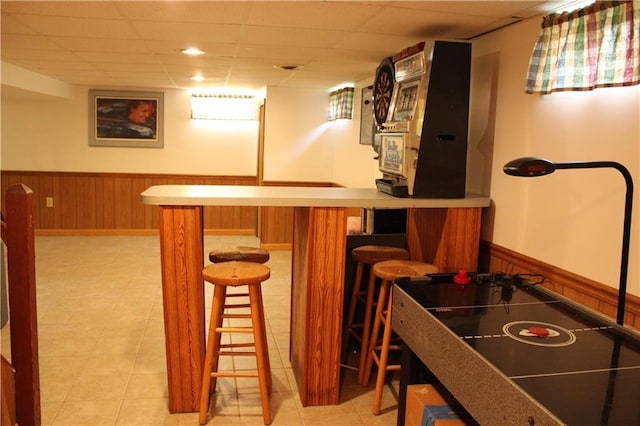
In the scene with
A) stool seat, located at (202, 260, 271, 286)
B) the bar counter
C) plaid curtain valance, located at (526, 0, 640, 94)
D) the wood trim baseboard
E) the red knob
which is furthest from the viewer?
the wood trim baseboard

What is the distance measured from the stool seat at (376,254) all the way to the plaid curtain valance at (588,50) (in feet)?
4.08

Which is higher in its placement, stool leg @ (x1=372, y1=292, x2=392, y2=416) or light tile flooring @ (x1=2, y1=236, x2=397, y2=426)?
stool leg @ (x1=372, y1=292, x2=392, y2=416)

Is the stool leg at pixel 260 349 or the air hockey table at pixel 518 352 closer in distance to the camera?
the air hockey table at pixel 518 352

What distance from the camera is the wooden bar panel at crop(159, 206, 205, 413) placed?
8.55 feet

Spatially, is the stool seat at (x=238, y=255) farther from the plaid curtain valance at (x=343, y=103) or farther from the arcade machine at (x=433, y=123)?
the plaid curtain valance at (x=343, y=103)

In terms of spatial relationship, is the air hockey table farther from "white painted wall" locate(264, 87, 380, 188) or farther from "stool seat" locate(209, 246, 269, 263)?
"white painted wall" locate(264, 87, 380, 188)

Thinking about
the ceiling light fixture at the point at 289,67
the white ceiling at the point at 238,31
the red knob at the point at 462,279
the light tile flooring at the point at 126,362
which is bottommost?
the light tile flooring at the point at 126,362

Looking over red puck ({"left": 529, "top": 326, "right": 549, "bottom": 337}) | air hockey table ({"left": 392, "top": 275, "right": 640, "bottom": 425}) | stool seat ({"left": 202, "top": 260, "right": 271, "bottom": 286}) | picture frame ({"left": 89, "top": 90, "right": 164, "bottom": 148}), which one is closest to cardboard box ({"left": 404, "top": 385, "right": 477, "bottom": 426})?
air hockey table ({"left": 392, "top": 275, "right": 640, "bottom": 425})

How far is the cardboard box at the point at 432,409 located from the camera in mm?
1968

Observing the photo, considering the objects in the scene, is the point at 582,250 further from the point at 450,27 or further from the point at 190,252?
the point at 190,252

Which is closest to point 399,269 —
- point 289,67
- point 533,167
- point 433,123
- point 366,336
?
point 366,336

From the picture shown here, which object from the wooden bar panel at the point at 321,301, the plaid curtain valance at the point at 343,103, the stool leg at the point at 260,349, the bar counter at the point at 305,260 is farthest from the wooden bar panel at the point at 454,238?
the plaid curtain valance at the point at 343,103

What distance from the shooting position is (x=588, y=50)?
214 centimetres

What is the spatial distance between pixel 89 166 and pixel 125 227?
3.13ft
